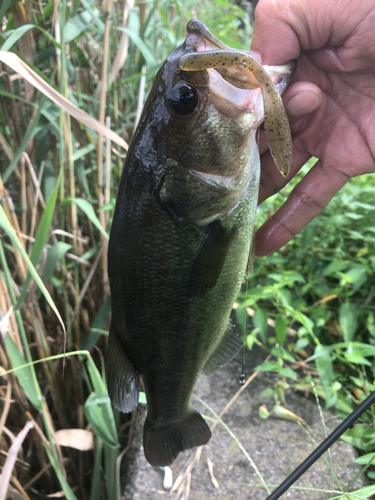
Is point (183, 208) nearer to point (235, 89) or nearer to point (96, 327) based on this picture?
point (235, 89)

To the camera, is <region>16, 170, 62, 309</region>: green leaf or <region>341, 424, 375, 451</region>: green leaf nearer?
<region>16, 170, 62, 309</region>: green leaf

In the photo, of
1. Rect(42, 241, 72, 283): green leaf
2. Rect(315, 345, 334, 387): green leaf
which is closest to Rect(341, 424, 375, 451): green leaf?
Rect(315, 345, 334, 387): green leaf

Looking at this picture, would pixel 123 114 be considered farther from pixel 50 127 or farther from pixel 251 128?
pixel 251 128

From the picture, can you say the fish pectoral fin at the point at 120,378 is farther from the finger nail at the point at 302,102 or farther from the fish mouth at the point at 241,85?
the finger nail at the point at 302,102

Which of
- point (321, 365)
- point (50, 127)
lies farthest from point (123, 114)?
point (321, 365)

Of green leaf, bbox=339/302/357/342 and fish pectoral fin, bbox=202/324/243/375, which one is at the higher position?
fish pectoral fin, bbox=202/324/243/375

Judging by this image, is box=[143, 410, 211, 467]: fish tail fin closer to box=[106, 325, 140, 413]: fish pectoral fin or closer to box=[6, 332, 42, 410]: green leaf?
box=[106, 325, 140, 413]: fish pectoral fin

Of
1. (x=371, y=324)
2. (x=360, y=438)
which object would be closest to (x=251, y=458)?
(x=360, y=438)
